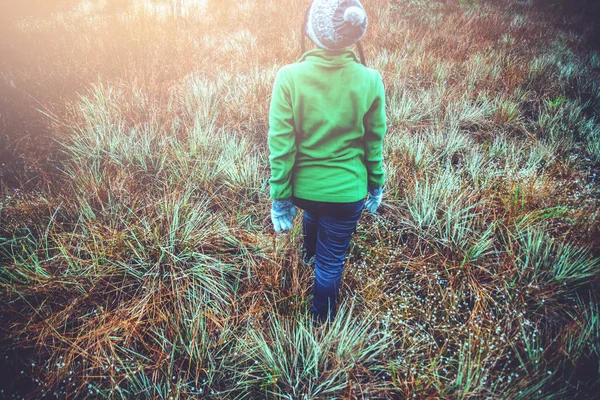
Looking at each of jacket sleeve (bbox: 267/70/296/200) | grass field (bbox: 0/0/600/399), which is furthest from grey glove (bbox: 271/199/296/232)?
grass field (bbox: 0/0/600/399)

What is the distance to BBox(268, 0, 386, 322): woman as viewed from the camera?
108 centimetres

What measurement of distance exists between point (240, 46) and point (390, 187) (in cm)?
420

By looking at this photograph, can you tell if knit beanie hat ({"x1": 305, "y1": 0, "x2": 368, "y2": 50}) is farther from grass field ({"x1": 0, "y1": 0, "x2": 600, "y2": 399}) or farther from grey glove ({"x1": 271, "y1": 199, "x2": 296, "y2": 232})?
grass field ({"x1": 0, "y1": 0, "x2": 600, "y2": 399})

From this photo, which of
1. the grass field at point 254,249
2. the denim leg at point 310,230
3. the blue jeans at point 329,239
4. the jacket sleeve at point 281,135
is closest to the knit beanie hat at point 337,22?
the jacket sleeve at point 281,135

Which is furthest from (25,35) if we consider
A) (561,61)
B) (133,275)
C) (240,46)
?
(561,61)

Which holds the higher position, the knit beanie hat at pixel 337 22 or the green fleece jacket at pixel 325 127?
the knit beanie hat at pixel 337 22

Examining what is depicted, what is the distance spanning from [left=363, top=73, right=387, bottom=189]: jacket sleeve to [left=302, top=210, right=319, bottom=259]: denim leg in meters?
0.41

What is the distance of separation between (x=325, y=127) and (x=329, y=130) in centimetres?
2

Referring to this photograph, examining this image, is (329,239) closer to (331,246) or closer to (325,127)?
(331,246)

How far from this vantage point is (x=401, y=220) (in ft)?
7.64

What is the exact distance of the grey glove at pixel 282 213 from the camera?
4.51 ft

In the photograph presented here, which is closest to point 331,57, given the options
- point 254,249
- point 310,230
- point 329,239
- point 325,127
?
point 325,127

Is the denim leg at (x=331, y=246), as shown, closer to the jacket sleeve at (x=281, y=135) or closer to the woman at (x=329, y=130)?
the woman at (x=329, y=130)

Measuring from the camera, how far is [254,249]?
6.78 ft
